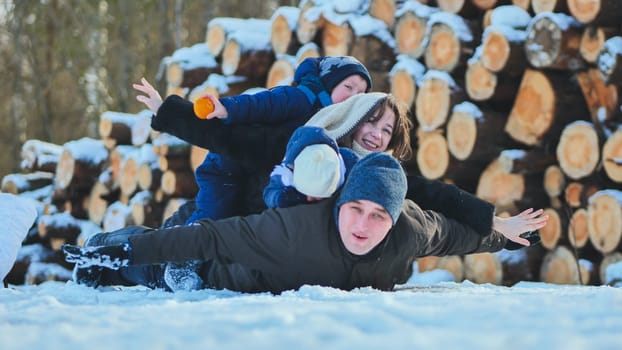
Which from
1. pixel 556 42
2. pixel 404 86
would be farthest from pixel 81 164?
pixel 556 42

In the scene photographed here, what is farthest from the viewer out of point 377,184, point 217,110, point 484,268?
point 484,268

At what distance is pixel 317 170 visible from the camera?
2.32 meters

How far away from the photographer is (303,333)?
1472mm

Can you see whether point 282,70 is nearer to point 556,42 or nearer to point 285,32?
→ point 285,32

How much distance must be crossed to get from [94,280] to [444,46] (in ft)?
8.49

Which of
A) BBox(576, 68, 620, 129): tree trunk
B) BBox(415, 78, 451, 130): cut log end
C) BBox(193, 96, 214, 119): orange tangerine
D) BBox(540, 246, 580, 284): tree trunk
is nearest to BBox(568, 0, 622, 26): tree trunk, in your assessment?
BBox(576, 68, 620, 129): tree trunk

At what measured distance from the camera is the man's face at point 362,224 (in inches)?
90.0

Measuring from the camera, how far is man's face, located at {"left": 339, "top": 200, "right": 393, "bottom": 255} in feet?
7.50

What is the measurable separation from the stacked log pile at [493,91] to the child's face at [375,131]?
1.52m

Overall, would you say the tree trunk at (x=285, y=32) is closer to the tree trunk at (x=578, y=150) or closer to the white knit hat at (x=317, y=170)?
the tree trunk at (x=578, y=150)

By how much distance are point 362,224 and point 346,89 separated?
3.09 feet

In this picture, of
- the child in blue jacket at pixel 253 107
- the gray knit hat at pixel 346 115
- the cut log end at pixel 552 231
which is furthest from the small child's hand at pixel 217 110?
the cut log end at pixel 552 231

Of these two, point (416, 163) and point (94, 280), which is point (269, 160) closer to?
point (94, 280)

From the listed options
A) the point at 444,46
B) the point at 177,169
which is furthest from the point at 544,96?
the point at 177,169
